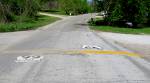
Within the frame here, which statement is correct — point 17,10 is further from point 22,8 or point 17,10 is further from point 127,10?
point 127,10

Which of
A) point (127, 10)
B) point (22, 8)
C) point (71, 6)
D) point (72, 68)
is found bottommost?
point (71, 6)

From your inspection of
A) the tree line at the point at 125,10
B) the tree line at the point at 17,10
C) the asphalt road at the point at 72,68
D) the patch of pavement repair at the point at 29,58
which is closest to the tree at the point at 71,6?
the tree line at the point at 17,10

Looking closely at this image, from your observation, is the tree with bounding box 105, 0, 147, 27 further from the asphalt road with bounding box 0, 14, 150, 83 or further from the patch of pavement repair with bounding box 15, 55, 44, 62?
the patch of pavement repair with bounding box 15, 55, 44, 62

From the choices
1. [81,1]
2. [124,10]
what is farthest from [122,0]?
[81,1]

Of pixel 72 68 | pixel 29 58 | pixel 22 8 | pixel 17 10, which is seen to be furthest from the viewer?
pixel 17 10

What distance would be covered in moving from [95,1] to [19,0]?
14.4 m

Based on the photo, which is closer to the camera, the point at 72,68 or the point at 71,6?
the point at 72,68

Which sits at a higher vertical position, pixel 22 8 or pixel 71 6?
pixel 22 8

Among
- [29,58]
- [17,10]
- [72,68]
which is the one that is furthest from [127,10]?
[72,68]

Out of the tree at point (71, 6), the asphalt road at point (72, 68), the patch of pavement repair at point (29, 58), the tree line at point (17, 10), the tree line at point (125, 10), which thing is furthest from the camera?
the tree at point (71, 6)

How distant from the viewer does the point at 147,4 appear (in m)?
40.2

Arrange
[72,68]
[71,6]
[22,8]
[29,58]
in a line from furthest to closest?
[71,6]
[22,8]
[29,58]
[72,68]

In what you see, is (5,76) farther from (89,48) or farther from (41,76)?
(89,48)

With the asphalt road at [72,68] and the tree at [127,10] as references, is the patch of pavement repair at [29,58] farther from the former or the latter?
the tree at [127,10]
